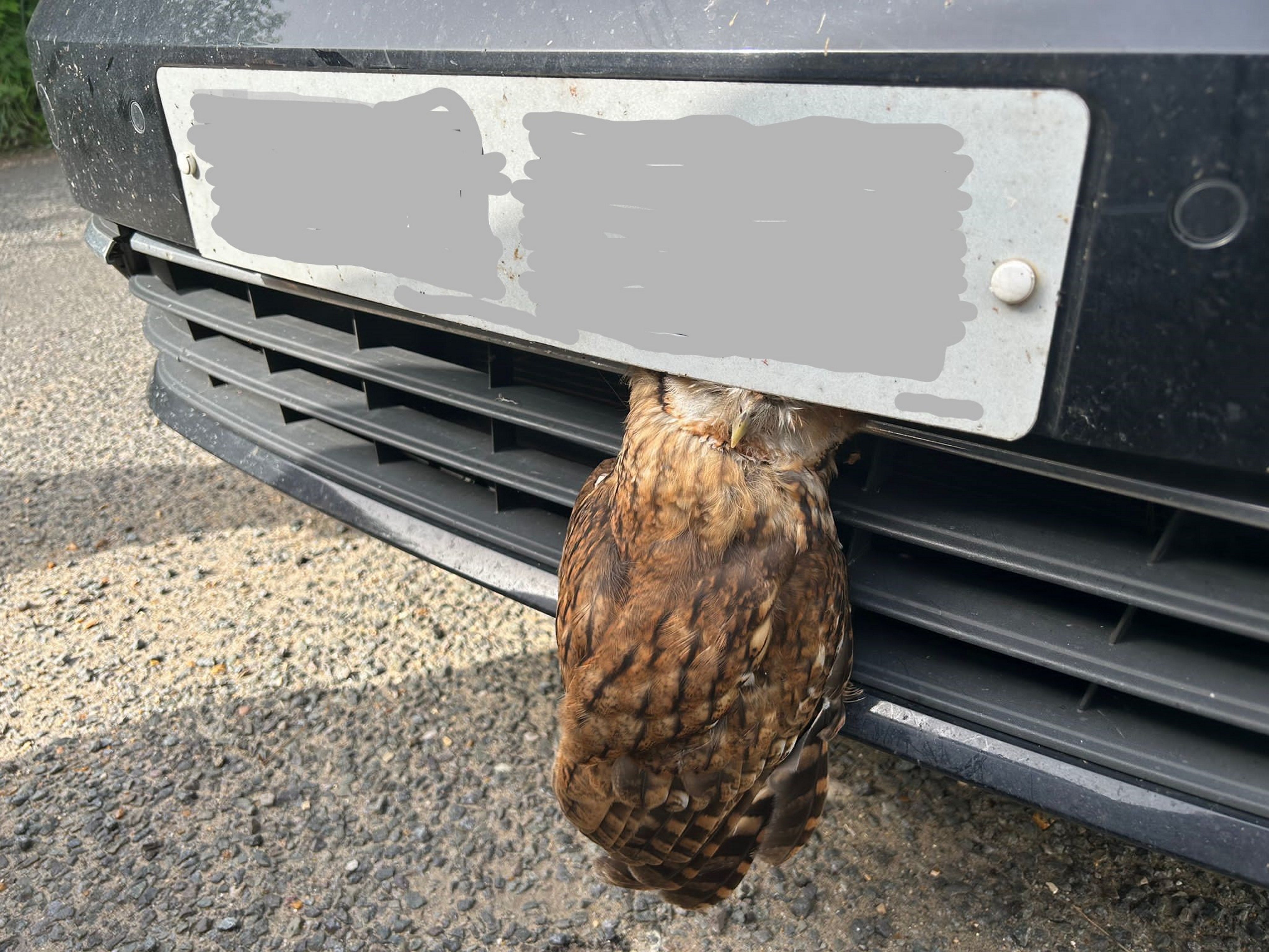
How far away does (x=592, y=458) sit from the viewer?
182cm

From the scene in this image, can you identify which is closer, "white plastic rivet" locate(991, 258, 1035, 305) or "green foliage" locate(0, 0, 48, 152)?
"white plastic rivet" locate(991, 258, 1035, 305)

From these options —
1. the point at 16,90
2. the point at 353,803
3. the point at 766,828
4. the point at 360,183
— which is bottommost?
the point at 353,803

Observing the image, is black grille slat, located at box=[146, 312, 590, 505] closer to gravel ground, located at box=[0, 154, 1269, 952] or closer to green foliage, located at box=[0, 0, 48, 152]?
gravel ground, located at box=[0, 154, 1269, 952]

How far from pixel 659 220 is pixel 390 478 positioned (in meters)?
0.98

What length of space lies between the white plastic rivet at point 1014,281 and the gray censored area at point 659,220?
0.12 feet

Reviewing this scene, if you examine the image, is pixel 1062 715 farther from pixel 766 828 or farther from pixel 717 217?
pixel 717 217

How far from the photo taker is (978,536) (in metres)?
1.33

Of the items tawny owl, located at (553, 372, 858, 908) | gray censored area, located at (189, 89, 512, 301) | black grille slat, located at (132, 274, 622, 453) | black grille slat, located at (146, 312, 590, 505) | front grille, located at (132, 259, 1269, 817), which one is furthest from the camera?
black grille slat, located at (146, 312, 590, 505)

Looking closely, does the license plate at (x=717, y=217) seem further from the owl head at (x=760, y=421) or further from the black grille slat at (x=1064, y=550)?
the black grille slat at (x=1064, y=550)

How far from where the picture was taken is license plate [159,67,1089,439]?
3.55 ft

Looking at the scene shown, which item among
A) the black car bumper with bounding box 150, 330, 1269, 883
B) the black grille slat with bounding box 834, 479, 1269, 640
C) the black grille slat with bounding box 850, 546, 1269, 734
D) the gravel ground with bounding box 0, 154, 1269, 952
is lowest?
the gravel ground with bounding box 0, 154, 1269, 952

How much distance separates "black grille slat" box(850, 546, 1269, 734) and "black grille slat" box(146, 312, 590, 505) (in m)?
0.57

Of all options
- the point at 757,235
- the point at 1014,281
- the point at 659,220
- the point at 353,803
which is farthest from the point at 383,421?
the point at 1014,281

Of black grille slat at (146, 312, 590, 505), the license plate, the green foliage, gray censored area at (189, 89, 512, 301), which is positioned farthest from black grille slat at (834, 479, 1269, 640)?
the green foliage
